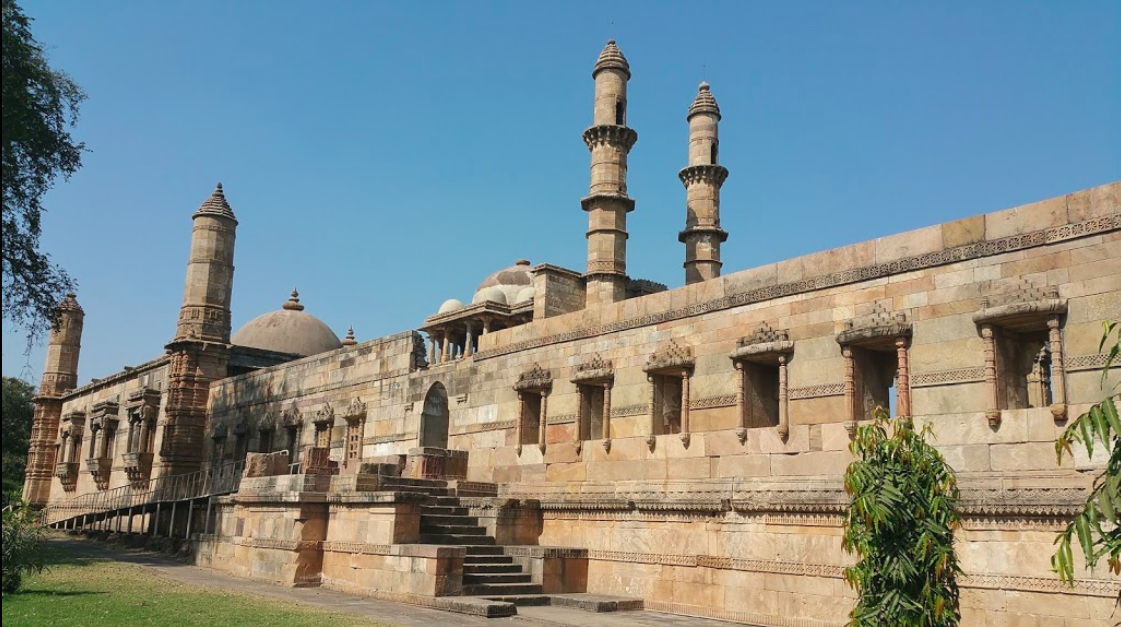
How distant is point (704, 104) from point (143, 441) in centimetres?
1965

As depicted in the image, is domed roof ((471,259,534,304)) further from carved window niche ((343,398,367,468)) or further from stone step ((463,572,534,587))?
stone step ((463,572,534,587))

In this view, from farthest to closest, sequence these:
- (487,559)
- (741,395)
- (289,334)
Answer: (289,334), (487,559), (741,395)

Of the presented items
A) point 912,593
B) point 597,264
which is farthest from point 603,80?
point 912,593

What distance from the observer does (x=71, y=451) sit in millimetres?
35938

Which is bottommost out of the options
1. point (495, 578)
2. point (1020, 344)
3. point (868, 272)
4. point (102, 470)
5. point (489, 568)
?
point (495, 578)

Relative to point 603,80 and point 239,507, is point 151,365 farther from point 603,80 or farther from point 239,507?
point 603,80

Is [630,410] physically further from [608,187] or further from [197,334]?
[197,334]

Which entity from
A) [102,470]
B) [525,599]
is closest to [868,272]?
[525,599]

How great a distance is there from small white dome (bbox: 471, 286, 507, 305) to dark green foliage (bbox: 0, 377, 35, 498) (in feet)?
78.8

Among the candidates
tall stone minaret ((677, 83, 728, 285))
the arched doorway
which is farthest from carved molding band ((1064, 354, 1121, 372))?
tall stone minaret ((677, 83, 728, 285))

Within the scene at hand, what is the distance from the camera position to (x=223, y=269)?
27516mm

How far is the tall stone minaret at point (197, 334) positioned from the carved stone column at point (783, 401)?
19.6 metres

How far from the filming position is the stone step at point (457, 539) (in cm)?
1442

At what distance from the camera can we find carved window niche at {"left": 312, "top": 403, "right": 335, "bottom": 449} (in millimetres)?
22266
